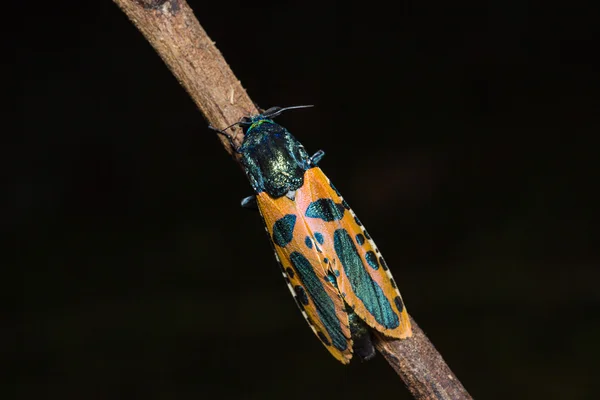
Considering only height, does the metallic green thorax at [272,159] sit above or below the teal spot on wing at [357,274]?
above

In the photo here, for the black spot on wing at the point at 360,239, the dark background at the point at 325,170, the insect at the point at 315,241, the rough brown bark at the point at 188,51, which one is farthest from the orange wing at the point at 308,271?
the dark background at the point at 325,170

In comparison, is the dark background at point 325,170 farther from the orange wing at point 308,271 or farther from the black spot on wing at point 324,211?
the black spot on wing at point 324,211

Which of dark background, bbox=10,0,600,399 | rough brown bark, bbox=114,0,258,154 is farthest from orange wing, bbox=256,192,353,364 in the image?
dark background, bbox=10,0,600,399

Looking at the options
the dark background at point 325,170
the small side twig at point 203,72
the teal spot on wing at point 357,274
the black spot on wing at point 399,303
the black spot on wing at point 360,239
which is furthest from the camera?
the dark background at point 325,170

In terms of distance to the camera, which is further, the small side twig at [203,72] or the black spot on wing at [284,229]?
the black spot on wing at [284,229]

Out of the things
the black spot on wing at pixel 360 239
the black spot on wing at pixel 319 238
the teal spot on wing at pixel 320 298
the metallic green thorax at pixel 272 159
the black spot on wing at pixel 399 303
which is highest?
the metallic green thorax at pixel 272 159

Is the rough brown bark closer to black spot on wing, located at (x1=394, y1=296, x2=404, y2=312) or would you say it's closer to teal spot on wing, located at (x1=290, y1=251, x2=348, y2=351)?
teal spot on wing, located at (x1=290, y1=251, x2=348, y2=351)

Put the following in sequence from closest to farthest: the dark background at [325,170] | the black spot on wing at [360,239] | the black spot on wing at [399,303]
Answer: the black spot on wing at [399,303], the black spot on wing at [360,239], the dark background at [325,170]
